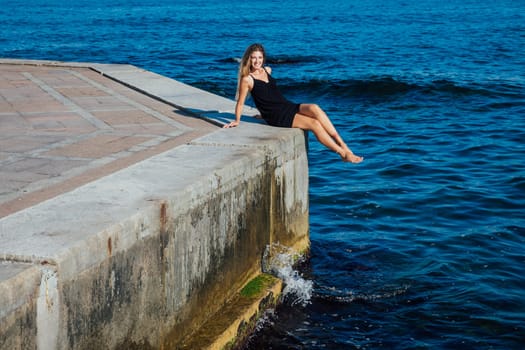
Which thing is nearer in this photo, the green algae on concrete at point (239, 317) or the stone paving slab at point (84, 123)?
the green algae on concrete at point (239, 317)

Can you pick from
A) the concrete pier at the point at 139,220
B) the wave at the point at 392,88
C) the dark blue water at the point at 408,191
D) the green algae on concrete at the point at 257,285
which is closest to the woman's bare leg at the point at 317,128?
the concrete pier at the point at 139,220

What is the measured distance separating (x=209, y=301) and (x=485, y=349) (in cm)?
212

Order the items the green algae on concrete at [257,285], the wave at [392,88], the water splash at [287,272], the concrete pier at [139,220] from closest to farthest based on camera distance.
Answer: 1. the concrete pier at [139,220]
2. the green algae on concrete at [257,285]
3. the water splash at [287,272]
4. the wave at [392,88]

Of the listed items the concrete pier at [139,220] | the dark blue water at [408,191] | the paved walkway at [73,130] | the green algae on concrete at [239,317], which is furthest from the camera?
the dark blue water at [408,191]

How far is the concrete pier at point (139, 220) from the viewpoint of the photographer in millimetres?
3590

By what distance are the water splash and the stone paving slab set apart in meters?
1.20

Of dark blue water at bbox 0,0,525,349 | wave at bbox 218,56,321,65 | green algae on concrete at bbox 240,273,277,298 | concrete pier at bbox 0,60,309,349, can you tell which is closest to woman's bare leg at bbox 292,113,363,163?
concrete pier at bbox 0,60,309,349

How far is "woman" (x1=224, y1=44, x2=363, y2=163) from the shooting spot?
272 inches

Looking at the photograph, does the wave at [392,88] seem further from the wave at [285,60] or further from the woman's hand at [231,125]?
the woman's hand at [231,125]

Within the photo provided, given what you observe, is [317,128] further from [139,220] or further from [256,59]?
[139,220]

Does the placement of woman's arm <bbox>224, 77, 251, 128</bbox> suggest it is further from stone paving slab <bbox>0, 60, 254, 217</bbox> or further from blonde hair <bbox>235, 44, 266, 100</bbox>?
stone paving slab <bbox>0, 60, 254, 217</bbox>

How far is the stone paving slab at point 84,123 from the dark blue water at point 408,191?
5.65 feet

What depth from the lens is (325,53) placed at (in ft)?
88.8

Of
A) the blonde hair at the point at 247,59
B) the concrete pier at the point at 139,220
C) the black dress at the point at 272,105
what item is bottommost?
the concrete pier at the point at 139,220
